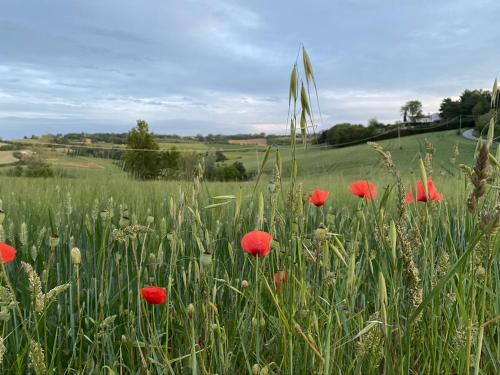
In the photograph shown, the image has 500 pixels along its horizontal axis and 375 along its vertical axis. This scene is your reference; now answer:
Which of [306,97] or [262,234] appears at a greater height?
[306,97]

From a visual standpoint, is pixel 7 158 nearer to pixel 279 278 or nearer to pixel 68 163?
pixel 68 163

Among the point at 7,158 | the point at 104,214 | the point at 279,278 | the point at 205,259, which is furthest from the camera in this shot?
the point at 7,158

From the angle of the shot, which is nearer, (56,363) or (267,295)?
(56,363)

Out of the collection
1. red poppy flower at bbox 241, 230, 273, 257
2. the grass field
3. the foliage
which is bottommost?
the grass field

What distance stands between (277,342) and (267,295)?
0.30 metres

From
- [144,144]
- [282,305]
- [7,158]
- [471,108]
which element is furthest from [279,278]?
[144,144]

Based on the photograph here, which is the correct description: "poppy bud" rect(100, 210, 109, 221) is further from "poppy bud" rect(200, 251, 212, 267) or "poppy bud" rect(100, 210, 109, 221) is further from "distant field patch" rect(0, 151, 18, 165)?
"distant field patch" rect(0, 151, 18, 165)

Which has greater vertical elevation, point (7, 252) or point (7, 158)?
point (7, 252)

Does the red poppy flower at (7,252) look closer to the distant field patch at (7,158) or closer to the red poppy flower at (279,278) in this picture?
the red poppy flower at (279,278)

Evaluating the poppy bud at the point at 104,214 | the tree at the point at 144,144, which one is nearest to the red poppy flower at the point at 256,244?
the poppy bud at the point at 104,214

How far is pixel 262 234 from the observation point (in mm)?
1035

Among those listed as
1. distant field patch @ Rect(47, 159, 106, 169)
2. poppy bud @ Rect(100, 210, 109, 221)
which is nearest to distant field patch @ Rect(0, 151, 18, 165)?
distant field patch @ Rect(47, 159, 106, 169)

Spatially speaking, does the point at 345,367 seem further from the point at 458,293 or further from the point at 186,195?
the point at 186,195

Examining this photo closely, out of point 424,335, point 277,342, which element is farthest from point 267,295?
point 424,335
